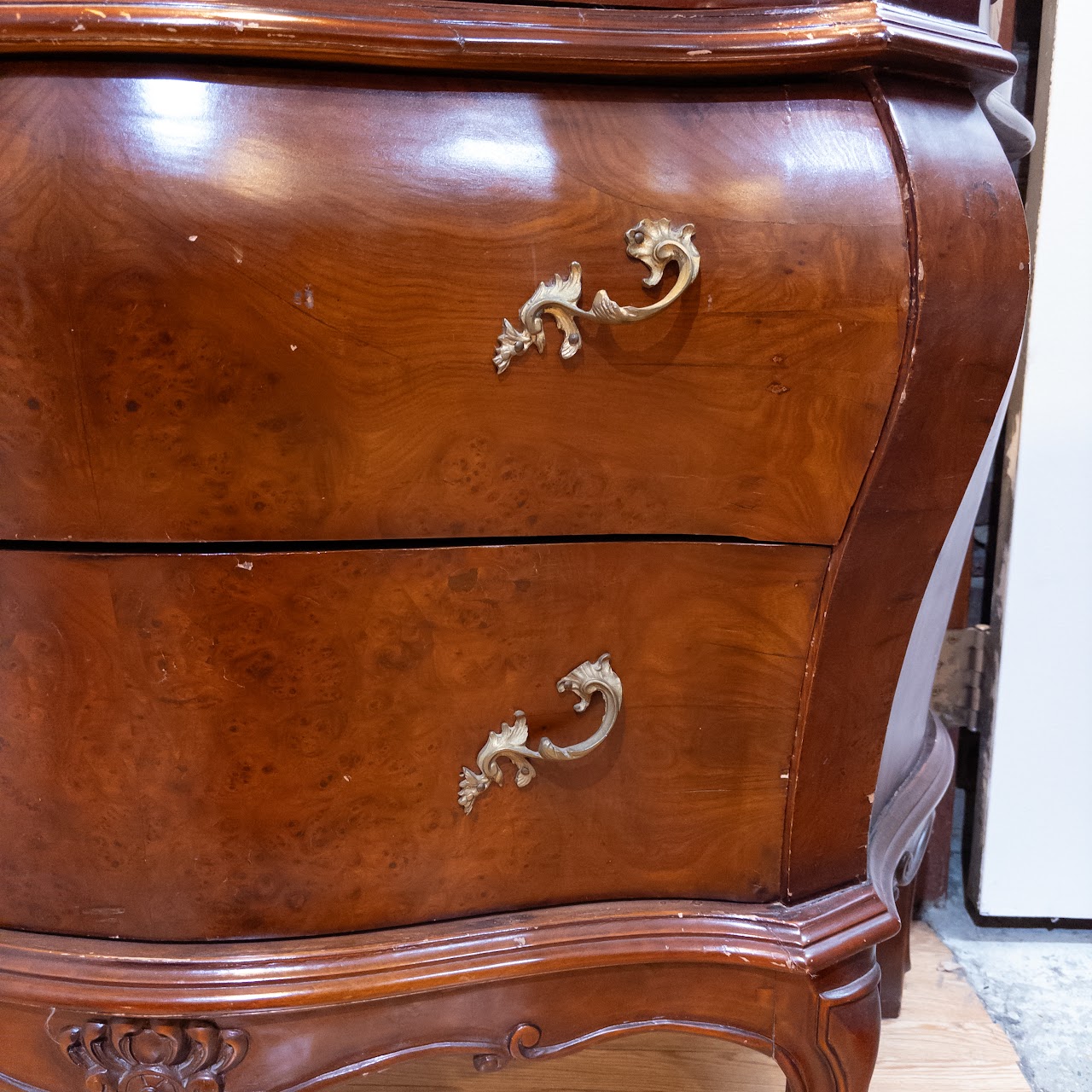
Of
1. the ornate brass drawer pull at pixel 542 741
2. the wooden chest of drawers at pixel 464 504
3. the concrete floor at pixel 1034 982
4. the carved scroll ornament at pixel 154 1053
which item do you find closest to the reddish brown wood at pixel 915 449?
the wooden chest of drawers at pixel 464 504

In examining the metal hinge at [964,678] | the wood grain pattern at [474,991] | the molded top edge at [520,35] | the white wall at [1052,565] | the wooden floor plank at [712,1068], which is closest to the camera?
the molded top edge at [520,35]

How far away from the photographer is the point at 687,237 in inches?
20.8

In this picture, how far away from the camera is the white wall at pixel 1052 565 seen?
3.42ft

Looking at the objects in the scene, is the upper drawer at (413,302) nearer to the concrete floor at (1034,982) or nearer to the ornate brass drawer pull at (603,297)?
the ornate brass drawer pull at (603,297)

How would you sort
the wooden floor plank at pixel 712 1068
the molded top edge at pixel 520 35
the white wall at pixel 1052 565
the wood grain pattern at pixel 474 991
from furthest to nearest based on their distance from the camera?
the white wall at pixel 1052 565 < the wooden floor plank at pixel 712 1068 < the wood grain pattern at pixel 474 991 < the molded top edge at pixel 520 35

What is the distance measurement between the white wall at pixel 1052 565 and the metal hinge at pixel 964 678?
0.02 meters

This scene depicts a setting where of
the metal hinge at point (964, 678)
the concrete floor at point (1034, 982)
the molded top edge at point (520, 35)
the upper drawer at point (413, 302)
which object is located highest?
the molded top edge at point (520, 35)

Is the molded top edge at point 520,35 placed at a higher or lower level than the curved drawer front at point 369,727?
higher

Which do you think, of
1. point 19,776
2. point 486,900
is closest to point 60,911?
point 19,776

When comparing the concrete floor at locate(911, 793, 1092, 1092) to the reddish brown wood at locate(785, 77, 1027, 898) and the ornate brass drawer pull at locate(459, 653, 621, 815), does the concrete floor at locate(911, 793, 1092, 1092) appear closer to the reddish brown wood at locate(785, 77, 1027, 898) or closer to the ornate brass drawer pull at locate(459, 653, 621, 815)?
the reddish brown wood at locate(785, 77, 1027, 898)

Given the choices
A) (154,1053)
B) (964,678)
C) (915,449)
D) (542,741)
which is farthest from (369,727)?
(964,678)

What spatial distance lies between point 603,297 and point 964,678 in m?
0.85

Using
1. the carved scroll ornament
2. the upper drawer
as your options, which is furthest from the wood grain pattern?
the upper drawer

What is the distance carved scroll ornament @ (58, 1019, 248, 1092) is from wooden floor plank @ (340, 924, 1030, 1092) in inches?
15.3
